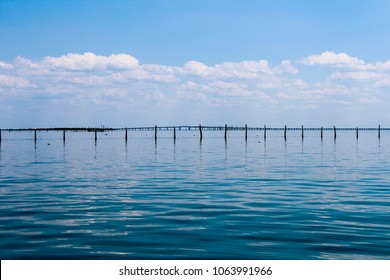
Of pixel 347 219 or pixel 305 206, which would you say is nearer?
pixel 347 219

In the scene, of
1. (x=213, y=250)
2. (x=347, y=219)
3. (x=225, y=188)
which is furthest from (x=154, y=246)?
(x=225, y=188)

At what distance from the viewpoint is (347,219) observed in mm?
13594

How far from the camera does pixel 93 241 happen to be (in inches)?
438

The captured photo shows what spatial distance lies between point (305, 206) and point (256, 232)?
4.38m

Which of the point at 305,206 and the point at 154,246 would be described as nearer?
the point at 154,246

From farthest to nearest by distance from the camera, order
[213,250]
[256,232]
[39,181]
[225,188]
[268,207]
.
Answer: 1. [39,181]
2. [225,188]
3. [268,207]
4. [256,232]
5. [213,250]

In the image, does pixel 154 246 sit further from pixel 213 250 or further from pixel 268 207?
pixel 268 207

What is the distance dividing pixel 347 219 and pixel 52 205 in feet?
29.6

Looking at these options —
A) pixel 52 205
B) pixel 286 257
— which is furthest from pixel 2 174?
pixel 286 257

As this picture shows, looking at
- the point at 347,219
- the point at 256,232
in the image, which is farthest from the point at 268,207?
the point at 256,232
